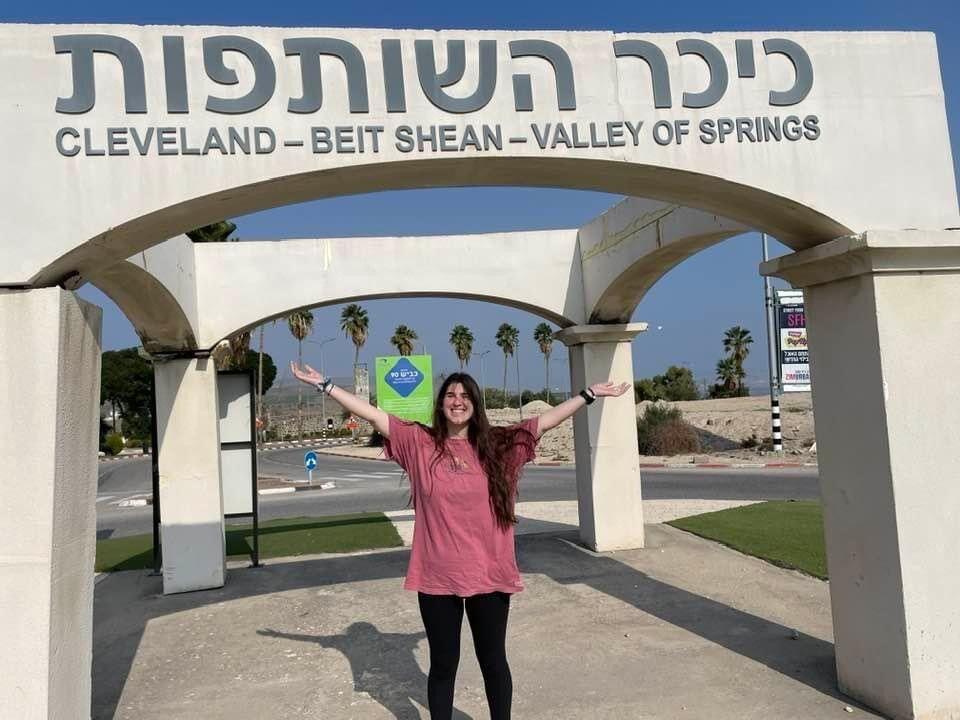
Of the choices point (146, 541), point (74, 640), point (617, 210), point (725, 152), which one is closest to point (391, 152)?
point (725, 152)

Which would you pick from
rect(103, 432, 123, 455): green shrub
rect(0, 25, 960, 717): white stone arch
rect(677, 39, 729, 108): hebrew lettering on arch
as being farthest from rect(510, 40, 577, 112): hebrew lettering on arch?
rect(103, 432, 123, 455): green shrub

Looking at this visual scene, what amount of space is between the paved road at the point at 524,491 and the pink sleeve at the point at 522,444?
8.20 m

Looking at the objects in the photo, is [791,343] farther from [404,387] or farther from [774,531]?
[404,387]

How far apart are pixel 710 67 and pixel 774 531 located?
6.68m

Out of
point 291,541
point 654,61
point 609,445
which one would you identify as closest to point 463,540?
point 654,61

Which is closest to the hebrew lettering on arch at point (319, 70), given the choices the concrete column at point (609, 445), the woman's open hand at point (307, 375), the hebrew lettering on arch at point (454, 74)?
the hebrew lettering on arch at point (454, 74)

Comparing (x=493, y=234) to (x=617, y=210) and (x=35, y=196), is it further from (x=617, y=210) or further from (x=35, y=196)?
(x=35, y=196)

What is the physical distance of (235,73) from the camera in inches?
143

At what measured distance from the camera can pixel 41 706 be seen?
322cm

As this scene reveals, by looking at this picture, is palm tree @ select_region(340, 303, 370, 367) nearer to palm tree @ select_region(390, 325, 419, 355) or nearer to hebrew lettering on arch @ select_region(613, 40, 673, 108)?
palm tree @ select_region(390, 325, 419, 355)

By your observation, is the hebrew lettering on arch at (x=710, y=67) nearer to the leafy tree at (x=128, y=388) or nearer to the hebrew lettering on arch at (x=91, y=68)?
the hebrew lettering on arch at (x=91, y=68)

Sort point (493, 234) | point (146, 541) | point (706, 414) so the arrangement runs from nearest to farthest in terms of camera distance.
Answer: point (493, 234)
point (146, 541)
point (706, 414)

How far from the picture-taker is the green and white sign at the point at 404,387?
32.9 feet

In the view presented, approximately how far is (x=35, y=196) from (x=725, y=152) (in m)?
3.48
